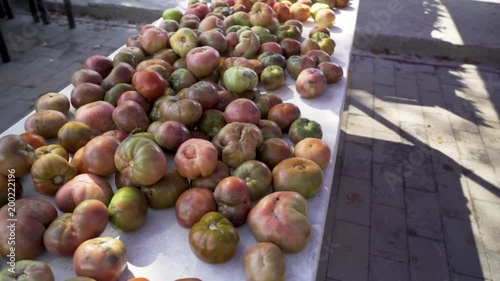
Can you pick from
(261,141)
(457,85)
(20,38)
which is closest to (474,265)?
(261,141)

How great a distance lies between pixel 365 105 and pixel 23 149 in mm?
3780

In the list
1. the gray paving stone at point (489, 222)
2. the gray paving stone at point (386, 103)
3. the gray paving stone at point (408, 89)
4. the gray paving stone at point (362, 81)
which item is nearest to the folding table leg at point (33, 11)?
the gray paving stone at point (362, 81)

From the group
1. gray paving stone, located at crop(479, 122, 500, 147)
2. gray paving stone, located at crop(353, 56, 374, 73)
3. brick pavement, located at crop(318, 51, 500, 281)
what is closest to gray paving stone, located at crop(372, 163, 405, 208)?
brick pavement, located at crop(318, 51, 500, 281)

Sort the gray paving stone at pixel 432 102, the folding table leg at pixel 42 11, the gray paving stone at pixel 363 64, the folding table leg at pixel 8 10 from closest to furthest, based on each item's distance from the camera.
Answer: the gray paving stone at pixel 432 102 < the gray paving stone at pixel 363 64 < the folding table leg at pixel 42 11 < the folding table leg at pixel 8 10

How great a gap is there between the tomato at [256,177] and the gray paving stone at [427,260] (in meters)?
1.60

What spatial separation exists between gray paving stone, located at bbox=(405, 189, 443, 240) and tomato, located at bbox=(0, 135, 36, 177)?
2.55m

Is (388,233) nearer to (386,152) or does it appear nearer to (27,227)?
(386,152)

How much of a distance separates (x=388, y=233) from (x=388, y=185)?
562 millimetres

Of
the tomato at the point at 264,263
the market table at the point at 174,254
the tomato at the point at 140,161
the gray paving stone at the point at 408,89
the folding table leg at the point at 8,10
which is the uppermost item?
the tomato at the point at 140,161

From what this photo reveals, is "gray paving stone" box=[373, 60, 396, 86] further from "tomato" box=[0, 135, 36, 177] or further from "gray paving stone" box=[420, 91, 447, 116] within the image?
"tomato" box=[0, 135, 36, 177]

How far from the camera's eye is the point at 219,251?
4.23 ft

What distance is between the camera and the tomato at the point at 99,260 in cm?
119

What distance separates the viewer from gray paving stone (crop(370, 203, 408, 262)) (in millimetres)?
2760

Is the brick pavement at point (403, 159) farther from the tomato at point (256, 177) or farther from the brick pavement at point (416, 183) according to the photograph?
the tomato at point (256, 177)
